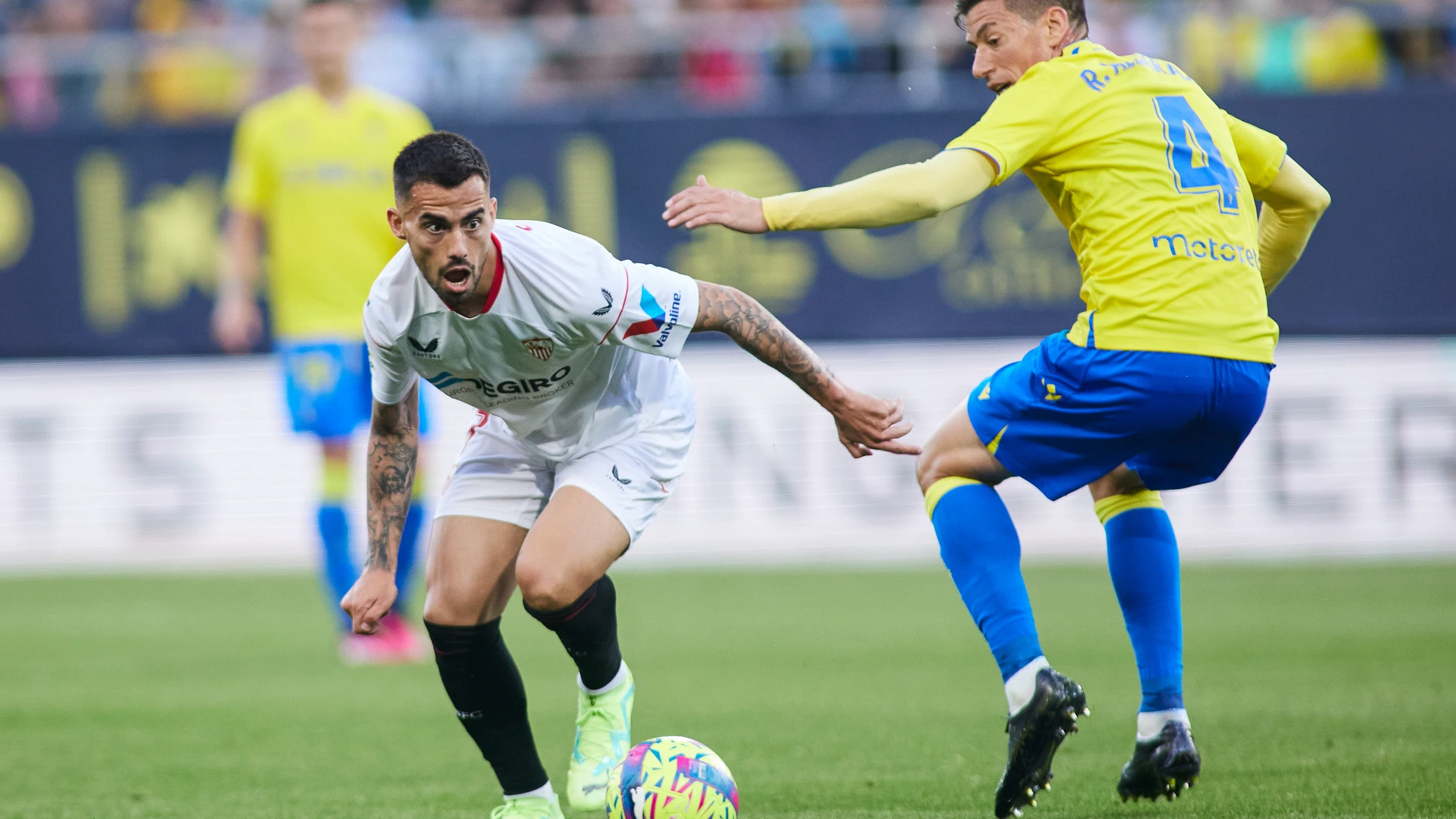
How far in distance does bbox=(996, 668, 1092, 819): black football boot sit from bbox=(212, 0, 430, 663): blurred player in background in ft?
14.3

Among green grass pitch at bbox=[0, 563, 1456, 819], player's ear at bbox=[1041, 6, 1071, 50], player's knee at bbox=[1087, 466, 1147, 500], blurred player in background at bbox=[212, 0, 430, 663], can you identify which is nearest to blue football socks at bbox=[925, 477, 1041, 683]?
player's knee at bbox=[1087, 466, 1147, 500]

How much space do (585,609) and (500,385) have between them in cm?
68

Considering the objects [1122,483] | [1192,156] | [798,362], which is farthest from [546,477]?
[1192,156]

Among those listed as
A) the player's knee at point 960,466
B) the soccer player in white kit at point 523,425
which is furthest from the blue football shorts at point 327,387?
the player's knee at point 960,466

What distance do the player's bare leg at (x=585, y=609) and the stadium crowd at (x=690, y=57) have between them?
7564mm

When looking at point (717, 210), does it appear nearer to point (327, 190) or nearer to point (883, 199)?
point (883, 199)

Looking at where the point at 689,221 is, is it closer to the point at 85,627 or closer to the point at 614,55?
the point at 85,627

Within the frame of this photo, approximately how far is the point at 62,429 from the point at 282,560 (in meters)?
1.82

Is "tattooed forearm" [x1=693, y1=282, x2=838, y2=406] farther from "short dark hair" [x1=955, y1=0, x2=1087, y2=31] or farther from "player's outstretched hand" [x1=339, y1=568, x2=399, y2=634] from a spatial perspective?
"player's outstretched hand" [x1=339, y1=568, x2=399, y2=634]

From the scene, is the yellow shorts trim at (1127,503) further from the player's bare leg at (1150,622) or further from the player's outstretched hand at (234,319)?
the player's outstretched hand at (234,319)

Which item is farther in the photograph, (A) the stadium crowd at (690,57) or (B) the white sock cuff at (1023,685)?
(A) the stadium crowd at (690,57)

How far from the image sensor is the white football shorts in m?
4.54

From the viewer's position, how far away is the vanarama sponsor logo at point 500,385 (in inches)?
171

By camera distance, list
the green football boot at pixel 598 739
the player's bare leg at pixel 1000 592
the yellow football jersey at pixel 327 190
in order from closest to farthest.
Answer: the player's bare leg at pixel 1000 592 < the green football boot at pixel 598 739 < the yellow football jersey at pixel 327 190
